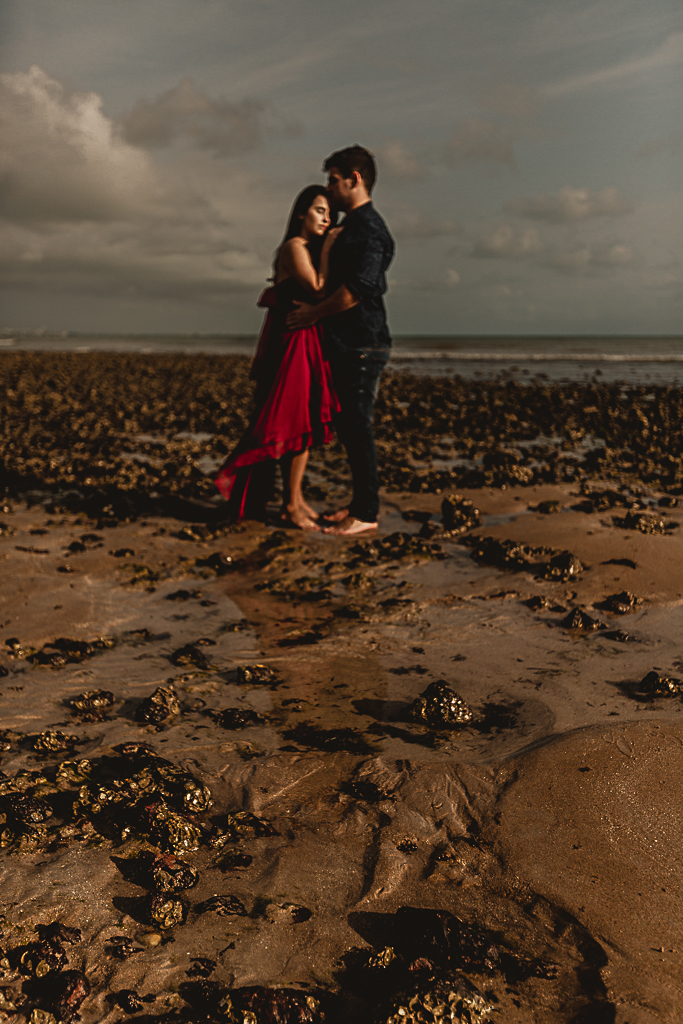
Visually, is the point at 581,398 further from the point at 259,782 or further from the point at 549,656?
the point at 259,782

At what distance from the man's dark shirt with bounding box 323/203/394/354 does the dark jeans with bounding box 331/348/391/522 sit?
103 millimetres

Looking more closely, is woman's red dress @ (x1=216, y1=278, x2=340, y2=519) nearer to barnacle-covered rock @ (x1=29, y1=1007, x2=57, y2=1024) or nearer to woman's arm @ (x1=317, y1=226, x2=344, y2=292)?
woman's arm @ (x1=317, y1=226, x2=344, y2=292)

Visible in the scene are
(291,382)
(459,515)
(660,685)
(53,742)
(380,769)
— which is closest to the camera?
(380,769)

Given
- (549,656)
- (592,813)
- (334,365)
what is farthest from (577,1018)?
(334,365)

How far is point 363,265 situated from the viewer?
5.34m

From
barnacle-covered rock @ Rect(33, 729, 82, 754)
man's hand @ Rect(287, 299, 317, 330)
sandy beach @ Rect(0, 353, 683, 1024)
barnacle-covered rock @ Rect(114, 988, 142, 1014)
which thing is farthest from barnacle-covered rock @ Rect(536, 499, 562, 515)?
barnacle-covered rock @ Rect(114, 988, 142, 1014)

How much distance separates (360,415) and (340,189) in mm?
1679

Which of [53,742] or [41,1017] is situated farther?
[53,742]

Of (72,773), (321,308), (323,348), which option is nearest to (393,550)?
(323,348)

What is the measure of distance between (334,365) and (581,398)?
12.0 m

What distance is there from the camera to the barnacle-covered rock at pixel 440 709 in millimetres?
3098

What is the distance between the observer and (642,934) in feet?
6.54

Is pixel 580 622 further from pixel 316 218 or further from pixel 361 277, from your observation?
pixel 316 218

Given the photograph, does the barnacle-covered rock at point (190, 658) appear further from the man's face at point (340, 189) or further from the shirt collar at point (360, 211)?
the man's face at point (340, 189)
